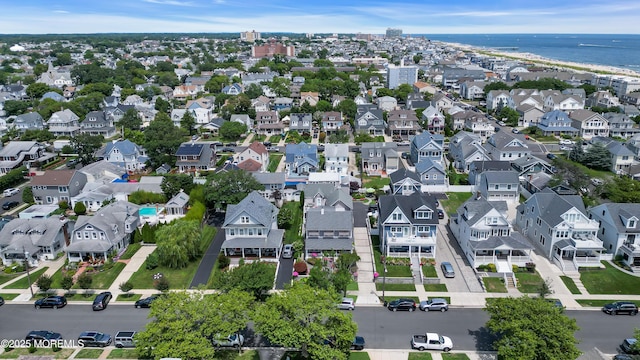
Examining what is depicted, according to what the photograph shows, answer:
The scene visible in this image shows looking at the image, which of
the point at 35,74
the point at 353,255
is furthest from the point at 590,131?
the point at 35,74

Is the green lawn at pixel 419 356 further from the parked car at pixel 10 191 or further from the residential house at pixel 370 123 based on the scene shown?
the residential house at pixel 370 123

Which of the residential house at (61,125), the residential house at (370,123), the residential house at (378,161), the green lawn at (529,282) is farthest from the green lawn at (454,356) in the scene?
the residential house at (61,125)

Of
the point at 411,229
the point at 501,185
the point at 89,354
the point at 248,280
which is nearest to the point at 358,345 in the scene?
the point at 248,280

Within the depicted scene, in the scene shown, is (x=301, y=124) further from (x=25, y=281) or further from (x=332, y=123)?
(x=25, y=281)

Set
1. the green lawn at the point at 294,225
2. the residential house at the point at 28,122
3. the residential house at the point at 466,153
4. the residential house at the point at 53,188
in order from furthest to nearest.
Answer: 1. the residential house at the point at 28,122
2. the residential house at the point at 466,153
3. the residential house at the point at 53,188
4. the green lawn at the point at 294,225

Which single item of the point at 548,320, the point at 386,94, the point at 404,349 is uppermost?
the point at 386,94

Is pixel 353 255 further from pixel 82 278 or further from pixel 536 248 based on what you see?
pixel 82 278
